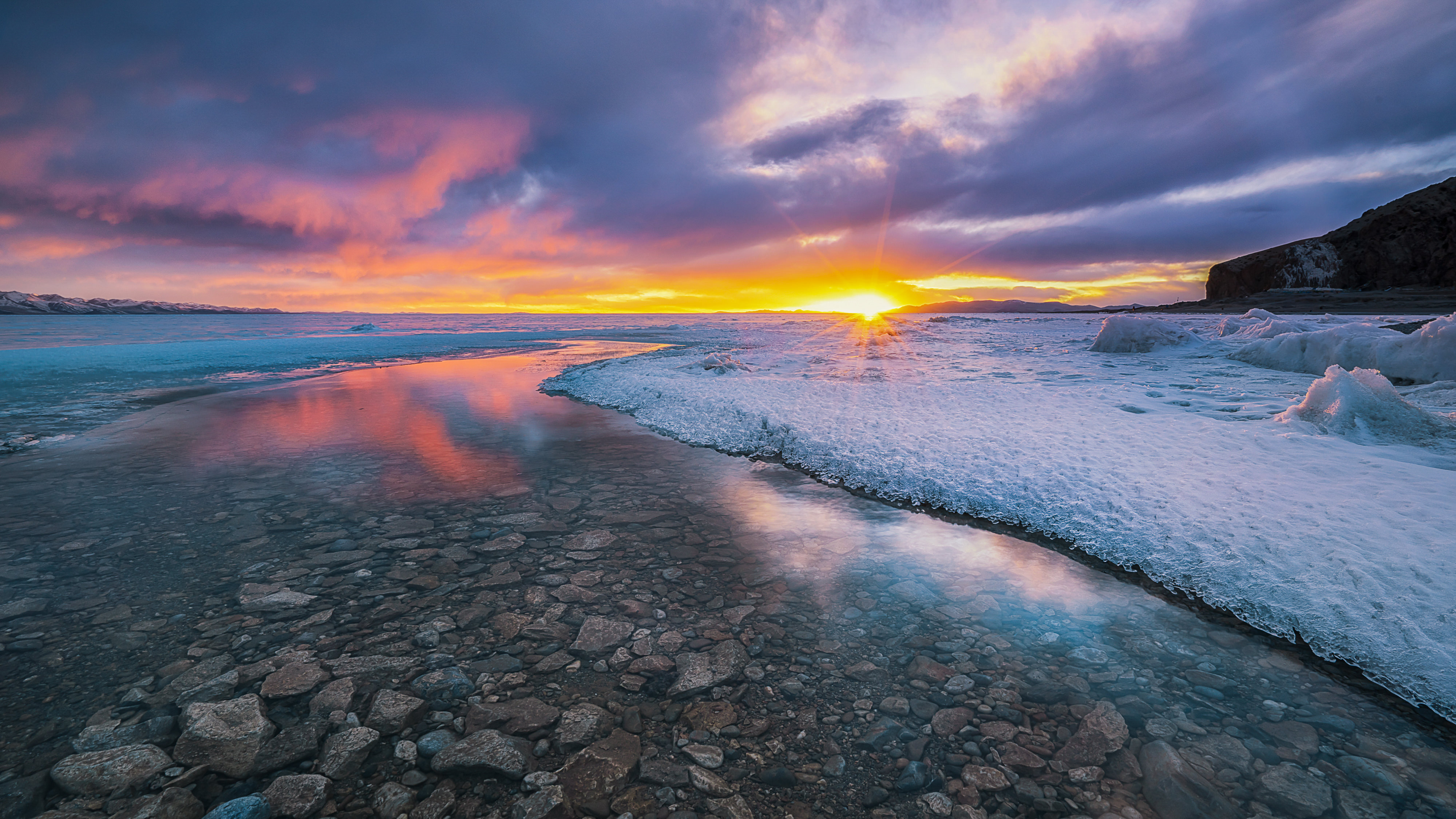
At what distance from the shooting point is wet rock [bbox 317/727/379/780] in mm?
2408

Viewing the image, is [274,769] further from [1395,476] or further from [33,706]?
[1395,476]

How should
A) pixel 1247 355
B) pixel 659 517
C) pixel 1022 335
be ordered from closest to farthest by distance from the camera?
pixel 659 517
pixel 1247 355
pixel 1022 335

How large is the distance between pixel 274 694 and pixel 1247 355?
1691 centimetres

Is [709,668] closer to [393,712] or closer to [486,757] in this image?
[486,757]

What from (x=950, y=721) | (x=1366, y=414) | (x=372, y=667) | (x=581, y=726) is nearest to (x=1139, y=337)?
(x=1366, y=414)

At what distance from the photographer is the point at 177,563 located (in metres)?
4.36

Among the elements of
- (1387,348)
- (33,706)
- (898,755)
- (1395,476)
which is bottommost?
(898,755)

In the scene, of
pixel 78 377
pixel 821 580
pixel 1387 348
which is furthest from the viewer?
pixel 78 377

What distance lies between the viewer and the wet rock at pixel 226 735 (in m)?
2.43

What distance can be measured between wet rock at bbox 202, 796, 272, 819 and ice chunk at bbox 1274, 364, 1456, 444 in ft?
30.1

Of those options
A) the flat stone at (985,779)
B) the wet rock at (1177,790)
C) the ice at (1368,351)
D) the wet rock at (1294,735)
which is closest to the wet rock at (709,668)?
the flat stone at (985,779)

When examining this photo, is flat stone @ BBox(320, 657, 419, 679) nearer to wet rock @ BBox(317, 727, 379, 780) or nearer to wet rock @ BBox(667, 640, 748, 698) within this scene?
wet rock @ BBox(317, 727, 379, 780)

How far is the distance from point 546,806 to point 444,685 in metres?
1.07

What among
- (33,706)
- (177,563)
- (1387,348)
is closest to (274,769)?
(33,706)
